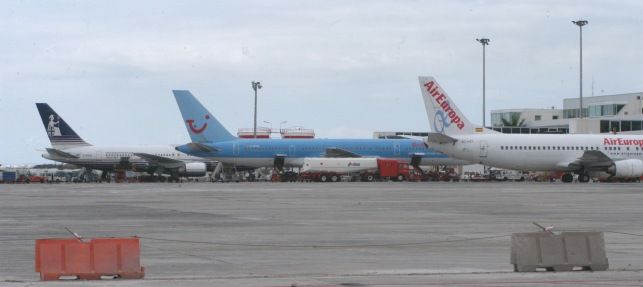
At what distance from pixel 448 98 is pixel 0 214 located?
42.1 meters

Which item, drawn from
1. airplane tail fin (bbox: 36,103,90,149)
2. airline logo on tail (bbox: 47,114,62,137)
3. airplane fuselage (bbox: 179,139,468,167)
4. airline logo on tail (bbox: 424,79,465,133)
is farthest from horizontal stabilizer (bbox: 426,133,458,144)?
airline logo on tail (bbox: 47,114,62,137)

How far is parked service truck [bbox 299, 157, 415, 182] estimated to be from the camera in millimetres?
80062

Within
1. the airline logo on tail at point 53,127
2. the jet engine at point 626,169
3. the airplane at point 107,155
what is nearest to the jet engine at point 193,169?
the airplane at point 107,155

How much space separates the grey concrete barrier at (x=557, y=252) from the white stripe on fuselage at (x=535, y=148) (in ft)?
173

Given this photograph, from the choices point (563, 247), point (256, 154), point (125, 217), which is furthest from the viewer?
point (256, 154)

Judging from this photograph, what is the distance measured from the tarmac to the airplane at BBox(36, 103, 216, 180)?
4716 centimetres

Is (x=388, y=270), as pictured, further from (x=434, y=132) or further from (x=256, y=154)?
(x=256, y=154)

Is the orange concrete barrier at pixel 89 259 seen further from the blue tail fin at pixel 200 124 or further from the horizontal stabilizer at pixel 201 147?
the blue tail fin at pixel 200 124

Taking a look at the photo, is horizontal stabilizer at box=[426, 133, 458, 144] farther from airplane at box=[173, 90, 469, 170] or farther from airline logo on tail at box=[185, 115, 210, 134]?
airline logo on tail at box=[185, 115, 210, 134]

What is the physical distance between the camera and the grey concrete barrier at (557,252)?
15.5 m

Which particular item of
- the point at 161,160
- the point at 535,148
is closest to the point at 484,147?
the point at 535,148

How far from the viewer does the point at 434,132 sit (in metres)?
69.8

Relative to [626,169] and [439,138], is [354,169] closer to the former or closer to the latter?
[439,138]

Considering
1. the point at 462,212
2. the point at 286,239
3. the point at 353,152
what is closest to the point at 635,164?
the point at 353,152
